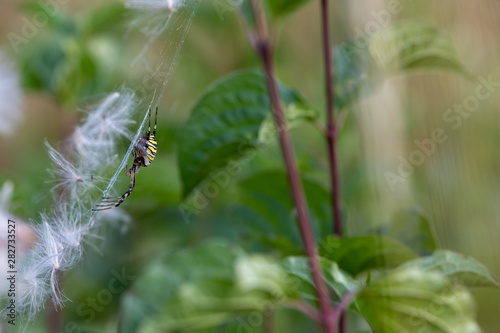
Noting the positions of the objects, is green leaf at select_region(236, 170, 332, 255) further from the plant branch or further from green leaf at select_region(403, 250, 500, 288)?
green leaf at select_region(403, 250, 500, 288)

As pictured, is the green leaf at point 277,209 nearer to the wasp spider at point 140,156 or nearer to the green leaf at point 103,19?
the wasp spider at point 140,156

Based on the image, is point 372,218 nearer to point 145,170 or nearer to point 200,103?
point 200,103

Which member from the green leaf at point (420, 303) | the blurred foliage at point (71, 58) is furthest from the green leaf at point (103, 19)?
the green leaf at point (420, 303)

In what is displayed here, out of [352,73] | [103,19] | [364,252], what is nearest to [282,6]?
[352,73]

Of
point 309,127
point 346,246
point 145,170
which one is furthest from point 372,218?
point 309,127

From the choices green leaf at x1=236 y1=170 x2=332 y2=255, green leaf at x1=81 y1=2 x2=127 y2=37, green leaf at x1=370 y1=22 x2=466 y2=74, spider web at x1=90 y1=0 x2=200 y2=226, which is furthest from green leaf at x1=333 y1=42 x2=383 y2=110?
green leaf at x1=81 y1=2 x2=127 y2=37

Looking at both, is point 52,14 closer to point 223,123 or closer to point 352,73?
point 223,123

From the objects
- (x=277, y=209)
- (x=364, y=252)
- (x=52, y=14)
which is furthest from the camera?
(x=52, y=14)
